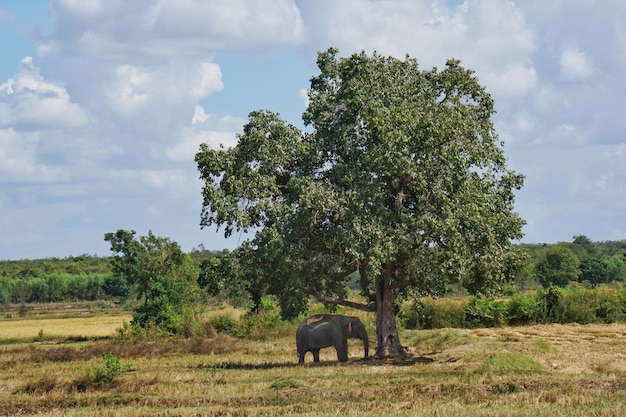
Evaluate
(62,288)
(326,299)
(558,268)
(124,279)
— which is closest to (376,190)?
(326,299)

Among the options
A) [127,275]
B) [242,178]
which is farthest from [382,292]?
[127,275]

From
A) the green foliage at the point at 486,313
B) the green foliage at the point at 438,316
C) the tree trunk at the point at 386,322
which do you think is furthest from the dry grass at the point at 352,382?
the green foliage at the point at 438,316

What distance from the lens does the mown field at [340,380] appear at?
20.4 metres

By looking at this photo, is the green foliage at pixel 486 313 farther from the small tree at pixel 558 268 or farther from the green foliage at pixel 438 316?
the small tree at pixel 558 268

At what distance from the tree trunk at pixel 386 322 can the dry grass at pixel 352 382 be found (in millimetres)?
1213

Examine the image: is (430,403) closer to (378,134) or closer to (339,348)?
(378,134)

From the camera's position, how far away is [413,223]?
103 feet

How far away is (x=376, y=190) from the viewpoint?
3191 centimetres

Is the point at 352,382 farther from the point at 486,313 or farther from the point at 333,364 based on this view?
the point at 486,313

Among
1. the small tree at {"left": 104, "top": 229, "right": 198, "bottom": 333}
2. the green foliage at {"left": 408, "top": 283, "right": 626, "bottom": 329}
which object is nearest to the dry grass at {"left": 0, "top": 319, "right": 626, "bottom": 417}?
the green foliage at {"left": 408, "top": 283, "right": 626, "bottom": 329}

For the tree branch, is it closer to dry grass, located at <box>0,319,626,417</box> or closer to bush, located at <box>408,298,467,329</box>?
dry grass, located at <box>0,319,626,417</box>

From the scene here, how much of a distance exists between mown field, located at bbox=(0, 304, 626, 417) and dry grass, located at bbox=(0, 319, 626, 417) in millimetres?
38

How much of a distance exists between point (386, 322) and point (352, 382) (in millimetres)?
10060

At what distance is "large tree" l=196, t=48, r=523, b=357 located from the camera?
3159 cm
